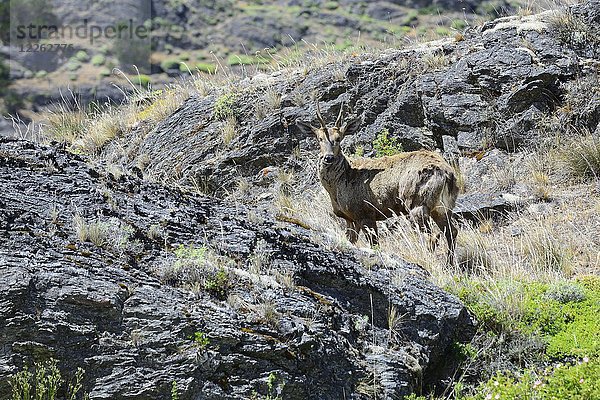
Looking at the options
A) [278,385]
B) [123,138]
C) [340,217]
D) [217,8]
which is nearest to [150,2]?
[217,8]

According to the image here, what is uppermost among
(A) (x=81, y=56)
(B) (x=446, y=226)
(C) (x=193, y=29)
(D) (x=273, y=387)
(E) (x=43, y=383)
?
(E) (x=43, y=383)

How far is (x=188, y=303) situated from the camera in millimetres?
5098

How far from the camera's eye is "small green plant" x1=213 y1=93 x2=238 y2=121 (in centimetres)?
1364

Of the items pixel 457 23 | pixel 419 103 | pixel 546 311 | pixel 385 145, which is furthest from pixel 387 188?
pixel 457 23

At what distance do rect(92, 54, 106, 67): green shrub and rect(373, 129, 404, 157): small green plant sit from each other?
63489mm

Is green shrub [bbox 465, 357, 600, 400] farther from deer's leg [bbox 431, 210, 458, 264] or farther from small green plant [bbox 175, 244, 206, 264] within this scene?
deer's leg [bbox 431, 210, 458, 264]

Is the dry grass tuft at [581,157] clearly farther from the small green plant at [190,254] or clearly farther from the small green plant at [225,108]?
the small green plant at [190,254]

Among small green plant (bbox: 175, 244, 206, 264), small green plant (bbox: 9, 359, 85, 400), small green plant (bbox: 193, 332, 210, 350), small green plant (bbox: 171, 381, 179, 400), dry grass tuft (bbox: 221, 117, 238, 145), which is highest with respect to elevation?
small green plant (bbox: 175, 244, 206, 264)

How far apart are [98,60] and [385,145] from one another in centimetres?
6463

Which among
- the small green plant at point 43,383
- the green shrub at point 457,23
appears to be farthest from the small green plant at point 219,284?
the green shrub at point 457,23

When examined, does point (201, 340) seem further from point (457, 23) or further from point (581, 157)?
point (457, 23)

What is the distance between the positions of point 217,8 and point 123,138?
67.7m

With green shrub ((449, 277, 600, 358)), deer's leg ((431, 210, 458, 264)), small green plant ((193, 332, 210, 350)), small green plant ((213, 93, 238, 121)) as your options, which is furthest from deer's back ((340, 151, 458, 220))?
small green plant ((193, 332, 210, 350))

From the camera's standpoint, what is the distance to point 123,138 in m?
14.9
